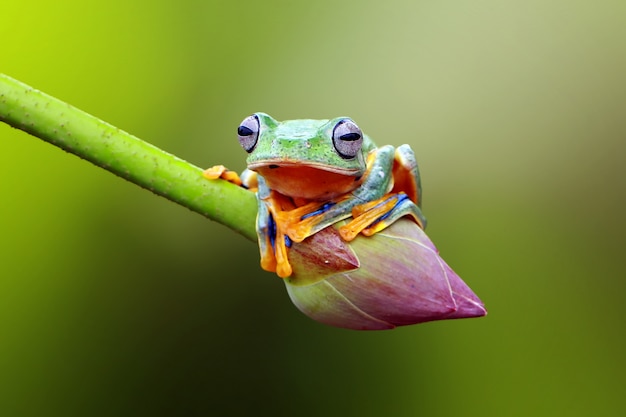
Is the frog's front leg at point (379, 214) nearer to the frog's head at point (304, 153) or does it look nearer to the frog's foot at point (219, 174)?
the frog's head at point (304, 153)

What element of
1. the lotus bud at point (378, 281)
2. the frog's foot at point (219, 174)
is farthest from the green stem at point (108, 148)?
the lotus bud at point (378, 281)

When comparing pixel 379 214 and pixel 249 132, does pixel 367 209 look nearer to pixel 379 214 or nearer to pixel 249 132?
pixel 379 214

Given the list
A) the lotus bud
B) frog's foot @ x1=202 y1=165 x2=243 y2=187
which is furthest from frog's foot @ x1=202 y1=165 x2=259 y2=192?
the lotus bud

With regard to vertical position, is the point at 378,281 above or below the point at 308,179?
below

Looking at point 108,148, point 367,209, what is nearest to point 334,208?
point 367,209

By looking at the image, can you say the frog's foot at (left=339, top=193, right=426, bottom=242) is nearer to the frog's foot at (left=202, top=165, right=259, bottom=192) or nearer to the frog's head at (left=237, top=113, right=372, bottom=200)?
the frog's head at (left=237, top=113, right=372, bottom=200)
